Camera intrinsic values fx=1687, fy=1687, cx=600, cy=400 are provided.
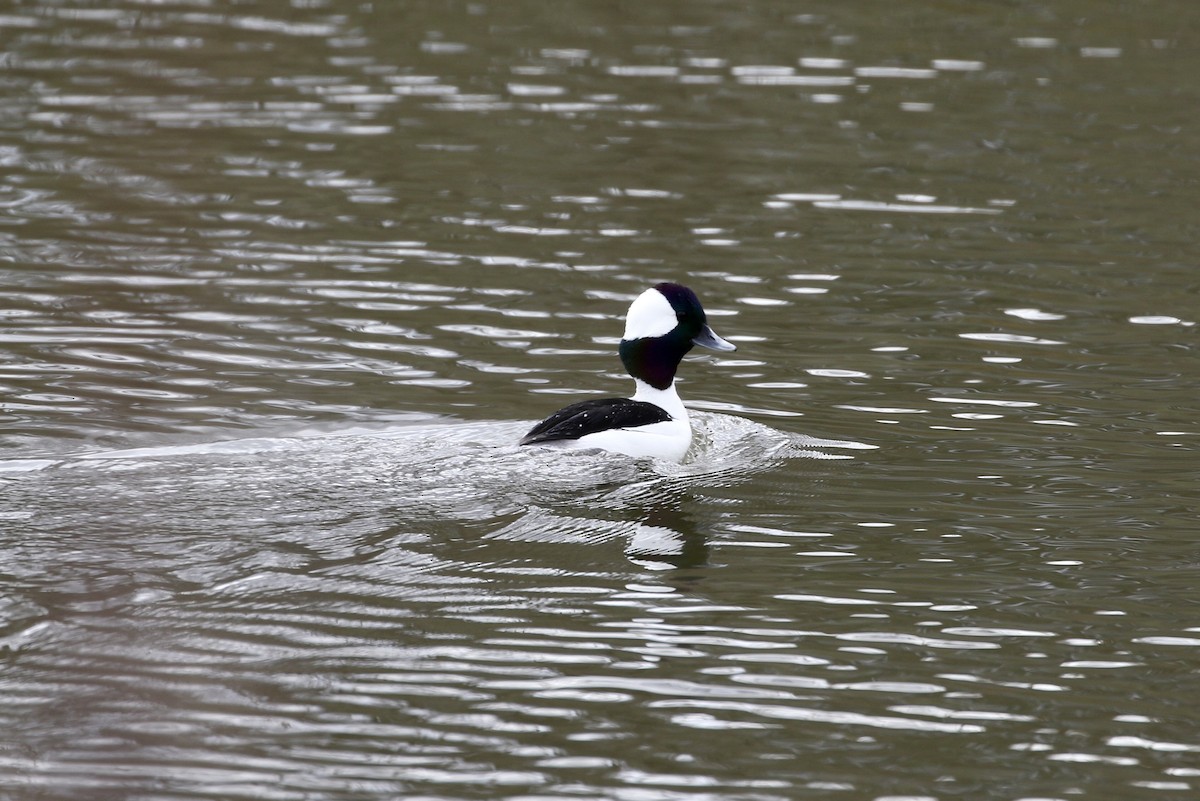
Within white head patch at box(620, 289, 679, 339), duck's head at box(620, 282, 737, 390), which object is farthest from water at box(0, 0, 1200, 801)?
white head patch at box(620, 289, 679, 339)

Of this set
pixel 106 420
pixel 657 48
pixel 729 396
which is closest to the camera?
pixel 106 420

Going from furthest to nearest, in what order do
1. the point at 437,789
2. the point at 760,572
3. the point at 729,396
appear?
the point at 729,396, the point at 760,572, the point at 437,789

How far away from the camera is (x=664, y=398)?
1005 cm

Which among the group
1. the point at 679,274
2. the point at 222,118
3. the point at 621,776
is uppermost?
the point at 222,118

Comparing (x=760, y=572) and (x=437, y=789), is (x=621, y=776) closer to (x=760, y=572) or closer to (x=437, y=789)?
(x=437, y=789)

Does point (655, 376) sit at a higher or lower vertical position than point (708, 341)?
lower

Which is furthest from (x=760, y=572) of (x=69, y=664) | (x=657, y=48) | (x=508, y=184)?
(x=657, y=48)

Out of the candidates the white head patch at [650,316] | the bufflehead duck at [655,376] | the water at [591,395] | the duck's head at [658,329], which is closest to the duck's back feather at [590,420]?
the bufflehead duck at [655,376]

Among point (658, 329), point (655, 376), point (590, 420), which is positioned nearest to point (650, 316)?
point (658, 329)

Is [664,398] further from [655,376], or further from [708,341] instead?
[708,341]

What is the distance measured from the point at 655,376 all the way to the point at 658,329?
11.1 inches

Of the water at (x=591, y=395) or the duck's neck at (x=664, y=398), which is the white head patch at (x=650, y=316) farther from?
the water at (x=591, y=395)

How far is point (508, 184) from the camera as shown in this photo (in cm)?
1547

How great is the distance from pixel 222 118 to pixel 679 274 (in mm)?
6412
